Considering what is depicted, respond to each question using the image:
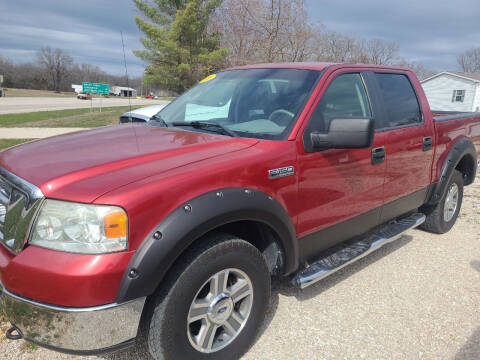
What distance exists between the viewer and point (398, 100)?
3.56m

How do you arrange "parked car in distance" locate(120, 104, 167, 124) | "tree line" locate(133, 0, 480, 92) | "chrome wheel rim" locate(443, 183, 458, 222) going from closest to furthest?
"chrome wheel rim" locate(443, 183, 458, 222) < "parked car in distance" locate(120, 104, 167, 124) < "tree line" locate(133, 0, 480, 92)

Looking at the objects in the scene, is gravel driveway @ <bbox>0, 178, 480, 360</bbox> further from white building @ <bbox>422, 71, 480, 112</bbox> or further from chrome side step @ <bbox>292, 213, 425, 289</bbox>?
white building @ <bbox>422, 71, 480, 112</bbox>

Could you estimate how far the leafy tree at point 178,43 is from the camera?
58.0 ft

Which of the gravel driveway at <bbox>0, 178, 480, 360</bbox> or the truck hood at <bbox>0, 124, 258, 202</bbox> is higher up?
the truck hood at <bbox>0, 124, 258, 202</bbox>

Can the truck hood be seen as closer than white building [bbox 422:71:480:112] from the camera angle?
Yes

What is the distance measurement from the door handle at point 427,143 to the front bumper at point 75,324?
309cm

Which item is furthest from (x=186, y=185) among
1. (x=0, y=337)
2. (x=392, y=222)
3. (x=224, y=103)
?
(x=392, y=222)

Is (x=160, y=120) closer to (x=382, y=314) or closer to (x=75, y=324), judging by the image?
(x=75, y=324)

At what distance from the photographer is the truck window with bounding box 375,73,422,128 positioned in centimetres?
339

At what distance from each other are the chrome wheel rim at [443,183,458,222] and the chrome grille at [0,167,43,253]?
433 cm

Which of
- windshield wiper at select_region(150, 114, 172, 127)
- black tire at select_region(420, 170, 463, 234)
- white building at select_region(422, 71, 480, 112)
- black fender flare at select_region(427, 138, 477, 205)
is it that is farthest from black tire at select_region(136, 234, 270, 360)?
white building at select_region(422, 71, 480, 112)

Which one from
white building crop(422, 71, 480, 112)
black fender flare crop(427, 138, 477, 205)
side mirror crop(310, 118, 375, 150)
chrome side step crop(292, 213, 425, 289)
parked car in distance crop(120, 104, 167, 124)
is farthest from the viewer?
white building crop(422, 71, 480, 112)

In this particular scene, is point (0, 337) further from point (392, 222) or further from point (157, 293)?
point (392, 222)

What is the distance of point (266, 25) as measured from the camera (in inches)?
535
